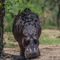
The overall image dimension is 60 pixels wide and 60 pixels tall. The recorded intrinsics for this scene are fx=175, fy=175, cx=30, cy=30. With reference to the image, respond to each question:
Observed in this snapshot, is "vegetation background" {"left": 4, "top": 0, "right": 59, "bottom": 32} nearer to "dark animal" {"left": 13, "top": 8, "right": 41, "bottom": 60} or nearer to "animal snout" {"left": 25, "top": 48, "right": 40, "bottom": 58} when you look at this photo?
"dark animal" {"left": 13, "top": 8, "right": 41, "bottom": 60}

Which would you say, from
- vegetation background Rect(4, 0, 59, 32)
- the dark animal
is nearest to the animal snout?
the dark animal

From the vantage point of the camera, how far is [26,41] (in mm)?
4016

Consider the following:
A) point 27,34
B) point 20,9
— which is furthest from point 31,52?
point 20,9

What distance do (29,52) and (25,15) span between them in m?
1.39

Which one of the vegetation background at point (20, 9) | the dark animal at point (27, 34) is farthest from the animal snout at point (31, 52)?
the vegetation background at point (20, 9)

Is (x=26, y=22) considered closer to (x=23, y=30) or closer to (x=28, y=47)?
(x=23, y=30)

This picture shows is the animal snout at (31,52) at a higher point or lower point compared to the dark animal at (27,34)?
lower

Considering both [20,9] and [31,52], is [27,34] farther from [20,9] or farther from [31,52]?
[20,9]

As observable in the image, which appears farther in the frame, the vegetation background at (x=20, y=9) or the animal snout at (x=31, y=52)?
the vegetation background at (x=20, y=9)

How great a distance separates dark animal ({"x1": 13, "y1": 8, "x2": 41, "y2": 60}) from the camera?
3.90m

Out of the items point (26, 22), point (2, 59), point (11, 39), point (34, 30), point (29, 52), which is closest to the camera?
point (29, 52)

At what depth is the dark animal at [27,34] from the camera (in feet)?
12.8

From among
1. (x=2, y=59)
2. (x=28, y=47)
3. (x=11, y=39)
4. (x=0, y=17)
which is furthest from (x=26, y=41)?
(x=11, y=39)

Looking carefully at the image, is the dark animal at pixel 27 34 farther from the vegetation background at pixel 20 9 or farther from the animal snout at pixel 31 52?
the vegetation background at pixel 20 9
